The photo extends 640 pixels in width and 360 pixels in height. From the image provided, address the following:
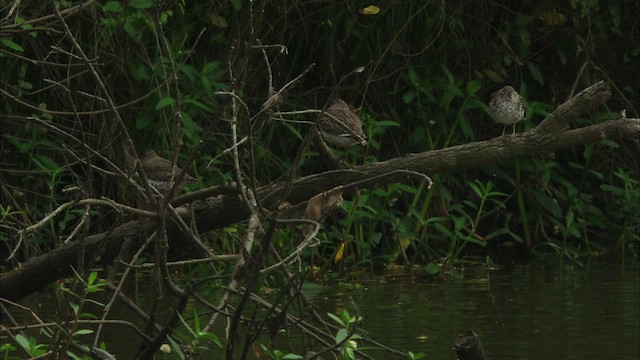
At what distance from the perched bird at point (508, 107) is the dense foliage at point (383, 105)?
2.14ft

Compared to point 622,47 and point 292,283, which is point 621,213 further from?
point 292,283

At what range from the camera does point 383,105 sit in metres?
10.7

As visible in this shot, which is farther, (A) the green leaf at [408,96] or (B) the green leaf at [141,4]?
(A) the green leaf at [408,96]

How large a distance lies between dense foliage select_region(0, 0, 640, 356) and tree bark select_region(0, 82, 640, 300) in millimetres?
2167

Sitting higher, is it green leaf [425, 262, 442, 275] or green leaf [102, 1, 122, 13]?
green leaf [102, 1, 122, 13]

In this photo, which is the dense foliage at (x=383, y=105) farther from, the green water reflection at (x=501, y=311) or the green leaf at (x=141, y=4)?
the green water reflection at (x=501, y=311)

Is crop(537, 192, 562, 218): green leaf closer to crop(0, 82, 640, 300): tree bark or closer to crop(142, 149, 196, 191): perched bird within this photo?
crop(142, 149, 196, 191): perched bird

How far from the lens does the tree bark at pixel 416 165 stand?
5926 millimetres

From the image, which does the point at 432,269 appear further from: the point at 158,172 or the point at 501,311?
the point at 158,172

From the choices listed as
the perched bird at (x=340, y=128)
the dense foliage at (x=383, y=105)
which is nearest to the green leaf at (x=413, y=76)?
the dense foliage at (x=383, y=105)

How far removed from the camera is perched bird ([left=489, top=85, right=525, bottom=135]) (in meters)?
9.38

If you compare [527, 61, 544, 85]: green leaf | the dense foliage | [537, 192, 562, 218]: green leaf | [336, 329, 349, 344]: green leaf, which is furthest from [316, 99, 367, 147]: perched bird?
[336, 329, 349, 344]: green leaf

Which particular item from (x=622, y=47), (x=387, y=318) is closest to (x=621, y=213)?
(x=622, y=47)

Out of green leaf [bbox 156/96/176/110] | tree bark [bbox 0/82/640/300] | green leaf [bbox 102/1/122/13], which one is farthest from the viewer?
green leaf [bbox 156/96/176/110]
